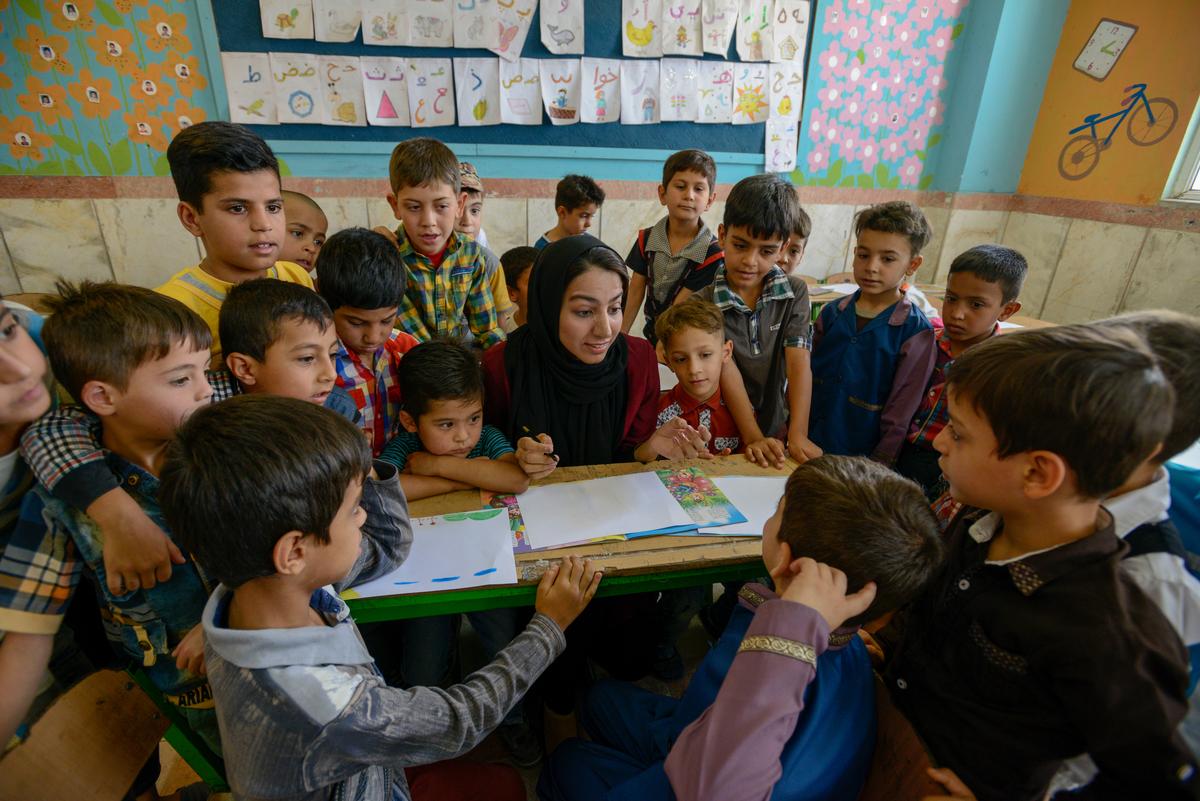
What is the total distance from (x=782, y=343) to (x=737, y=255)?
372 mm

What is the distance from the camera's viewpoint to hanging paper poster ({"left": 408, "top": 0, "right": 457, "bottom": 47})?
3.08 metres

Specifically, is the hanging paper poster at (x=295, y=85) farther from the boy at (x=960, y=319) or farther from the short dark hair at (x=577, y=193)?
the boy at (x=960, y=319)

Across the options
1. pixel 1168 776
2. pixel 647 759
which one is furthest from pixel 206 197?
pixel 1168 776

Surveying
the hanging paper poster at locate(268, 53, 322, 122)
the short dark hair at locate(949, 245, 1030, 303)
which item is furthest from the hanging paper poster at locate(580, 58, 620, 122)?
the short dark hair at locate(949, 245, 1030, 303)

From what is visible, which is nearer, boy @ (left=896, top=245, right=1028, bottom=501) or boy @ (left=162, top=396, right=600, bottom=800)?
boy @ (left=162, top=396, right=600, bottom=800)

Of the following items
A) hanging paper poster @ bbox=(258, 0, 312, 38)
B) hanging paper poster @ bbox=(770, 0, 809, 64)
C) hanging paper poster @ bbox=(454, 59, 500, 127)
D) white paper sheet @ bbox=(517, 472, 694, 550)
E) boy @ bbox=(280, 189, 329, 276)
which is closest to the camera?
white paper sheet @ bbox=(517, 472, 694, 550)

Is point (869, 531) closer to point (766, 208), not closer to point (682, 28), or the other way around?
Answer: point (766, 208)

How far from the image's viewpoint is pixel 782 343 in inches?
82.5

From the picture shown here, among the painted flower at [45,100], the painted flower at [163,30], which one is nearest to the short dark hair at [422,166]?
the painted flower at [163,30]

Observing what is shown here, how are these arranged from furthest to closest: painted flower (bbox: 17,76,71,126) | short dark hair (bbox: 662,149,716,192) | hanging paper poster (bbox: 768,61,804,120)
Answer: hanging paper poster (bbox: 768,61,804,120) → painted flower (bbox: 17,76,71,126) → short dark hair (bbox: 662,149,716,192)

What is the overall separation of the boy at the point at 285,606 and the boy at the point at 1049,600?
0.83 m

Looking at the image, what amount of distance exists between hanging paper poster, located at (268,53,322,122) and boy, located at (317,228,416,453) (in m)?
2.07

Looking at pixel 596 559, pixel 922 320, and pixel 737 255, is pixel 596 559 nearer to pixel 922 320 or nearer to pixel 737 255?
pixel 737 255

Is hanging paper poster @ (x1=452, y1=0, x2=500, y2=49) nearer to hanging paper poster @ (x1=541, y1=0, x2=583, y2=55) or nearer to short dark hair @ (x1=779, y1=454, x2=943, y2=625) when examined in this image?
hanging paper poster @ (x1=541, y1=0, x2=583, y2=55)
